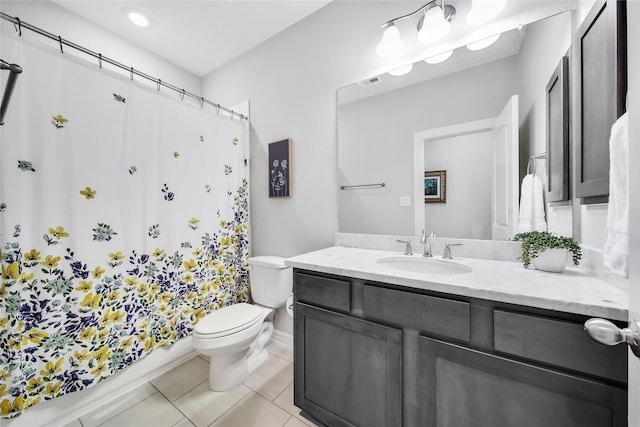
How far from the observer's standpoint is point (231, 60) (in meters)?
2.37

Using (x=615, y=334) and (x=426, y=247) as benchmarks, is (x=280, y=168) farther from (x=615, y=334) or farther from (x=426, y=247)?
(x=615, y=334)

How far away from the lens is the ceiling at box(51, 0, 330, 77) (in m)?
1.73

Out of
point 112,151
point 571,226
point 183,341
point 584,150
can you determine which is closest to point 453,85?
point 584,150

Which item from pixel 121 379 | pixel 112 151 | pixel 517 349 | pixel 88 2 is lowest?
pixel 121 379

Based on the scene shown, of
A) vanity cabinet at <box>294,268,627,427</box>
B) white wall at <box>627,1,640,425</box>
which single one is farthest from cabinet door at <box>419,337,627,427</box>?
white wall at <box>627,1,640,425</box>

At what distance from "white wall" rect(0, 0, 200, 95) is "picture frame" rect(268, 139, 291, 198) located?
128 cm

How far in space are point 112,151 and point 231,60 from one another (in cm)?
153

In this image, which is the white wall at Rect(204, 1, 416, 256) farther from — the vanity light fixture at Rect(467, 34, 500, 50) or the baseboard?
the baseboard

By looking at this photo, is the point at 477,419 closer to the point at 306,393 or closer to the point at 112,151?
the point at 306,393

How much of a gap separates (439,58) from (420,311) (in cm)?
137

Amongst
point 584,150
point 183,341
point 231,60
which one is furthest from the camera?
point 231,60

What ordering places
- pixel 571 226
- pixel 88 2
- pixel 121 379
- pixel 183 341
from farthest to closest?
pixel 183 341
pixel 88 2
pixel 121 379
pixel 571 226

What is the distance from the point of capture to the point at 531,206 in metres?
1.18

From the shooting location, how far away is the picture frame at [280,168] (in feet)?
6.44
